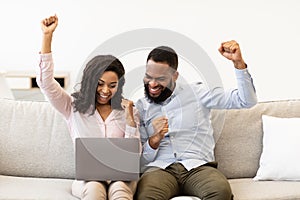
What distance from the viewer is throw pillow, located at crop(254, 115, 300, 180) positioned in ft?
8.52

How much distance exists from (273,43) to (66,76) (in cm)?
129

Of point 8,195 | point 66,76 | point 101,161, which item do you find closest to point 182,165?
point 101,161

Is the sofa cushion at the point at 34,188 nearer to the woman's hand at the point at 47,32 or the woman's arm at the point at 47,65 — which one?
the woman's arm at the point at 47,65

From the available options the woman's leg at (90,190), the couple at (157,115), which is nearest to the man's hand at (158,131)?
the couple at (157,115)

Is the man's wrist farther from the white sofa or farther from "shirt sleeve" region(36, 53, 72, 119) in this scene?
"shirt sleeve" region(36, 53, 72, 119)

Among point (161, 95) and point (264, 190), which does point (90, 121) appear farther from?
point (264, 190)

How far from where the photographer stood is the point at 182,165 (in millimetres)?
2498

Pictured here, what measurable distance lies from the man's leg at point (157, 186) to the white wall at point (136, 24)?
1.21 metres

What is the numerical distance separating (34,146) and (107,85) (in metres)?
0.52

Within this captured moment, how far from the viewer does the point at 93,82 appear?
243 cm

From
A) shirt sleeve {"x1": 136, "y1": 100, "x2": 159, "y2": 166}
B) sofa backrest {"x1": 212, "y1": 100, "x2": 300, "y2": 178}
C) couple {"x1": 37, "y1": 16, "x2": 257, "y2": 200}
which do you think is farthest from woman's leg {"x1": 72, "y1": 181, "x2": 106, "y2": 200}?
sofa backrest {"x1": 212, "y1": 100, "x2": 300, "y2": 178}

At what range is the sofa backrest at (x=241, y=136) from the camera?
2691 mm

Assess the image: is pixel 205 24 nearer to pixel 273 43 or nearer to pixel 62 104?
pixel 273 43

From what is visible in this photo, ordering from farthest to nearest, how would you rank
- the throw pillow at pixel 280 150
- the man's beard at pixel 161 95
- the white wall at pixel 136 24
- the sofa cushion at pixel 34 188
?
the white wall at pixel 136 24, the throw pillow at pixel 280 150, the man's beard at pixel 161 95, the sofa cushion at pixel 34 188
